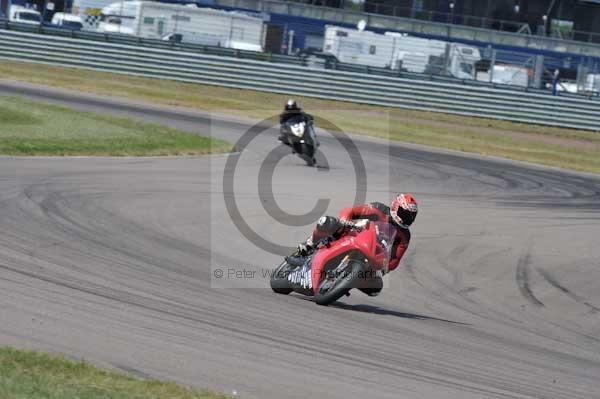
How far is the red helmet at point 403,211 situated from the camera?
364 inches

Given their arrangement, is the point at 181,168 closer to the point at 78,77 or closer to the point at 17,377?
the point at 17,377

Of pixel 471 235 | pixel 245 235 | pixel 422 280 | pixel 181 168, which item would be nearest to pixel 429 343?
pixel 422 280

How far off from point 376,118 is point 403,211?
970 inches

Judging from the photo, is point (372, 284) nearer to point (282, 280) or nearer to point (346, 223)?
point (346, 223)

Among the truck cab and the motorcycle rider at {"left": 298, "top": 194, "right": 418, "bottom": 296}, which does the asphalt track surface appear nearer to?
the motorcycle rider at {"left": 298, "top": 194, "right": 418, "bottom": 296}

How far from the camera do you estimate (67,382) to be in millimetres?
5574

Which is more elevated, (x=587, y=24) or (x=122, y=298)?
(x=587, y=24)

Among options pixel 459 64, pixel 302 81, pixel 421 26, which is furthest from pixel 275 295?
pixel 421 26

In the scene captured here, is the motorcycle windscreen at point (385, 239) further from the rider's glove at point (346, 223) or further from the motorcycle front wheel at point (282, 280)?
the motorcycle front wheel at point (282, 280)

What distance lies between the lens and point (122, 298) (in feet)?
26.2

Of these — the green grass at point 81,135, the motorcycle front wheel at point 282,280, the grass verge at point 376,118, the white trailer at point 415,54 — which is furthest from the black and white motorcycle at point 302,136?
the white trailer at point 415,54

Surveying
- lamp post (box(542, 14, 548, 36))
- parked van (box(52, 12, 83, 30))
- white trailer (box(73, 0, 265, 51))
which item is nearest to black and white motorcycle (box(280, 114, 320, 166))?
white trailer (box(73, 0, 265, 51))

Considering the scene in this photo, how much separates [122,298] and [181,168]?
36.3 ft

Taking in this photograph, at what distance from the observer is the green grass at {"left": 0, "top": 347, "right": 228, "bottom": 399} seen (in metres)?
5.34
